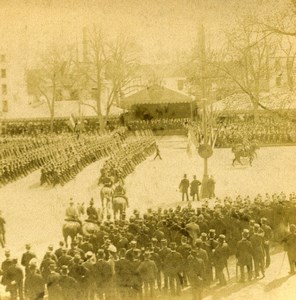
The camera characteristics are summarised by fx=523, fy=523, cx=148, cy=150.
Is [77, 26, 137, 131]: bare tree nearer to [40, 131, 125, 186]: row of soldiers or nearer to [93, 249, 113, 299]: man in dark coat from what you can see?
[40, 131, 125, 186]: row of soldiers

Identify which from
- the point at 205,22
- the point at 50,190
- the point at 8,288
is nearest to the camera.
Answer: the point at 8,288

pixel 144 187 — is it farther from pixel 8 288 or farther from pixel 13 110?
pixel 13 110

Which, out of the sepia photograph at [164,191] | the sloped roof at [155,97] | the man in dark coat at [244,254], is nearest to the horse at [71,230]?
the sepia photograph at [164,191]

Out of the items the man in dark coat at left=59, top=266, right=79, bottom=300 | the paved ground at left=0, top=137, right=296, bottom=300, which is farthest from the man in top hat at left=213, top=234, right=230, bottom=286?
the man in dark coat at left=59, top=266, right=79, bottom=300

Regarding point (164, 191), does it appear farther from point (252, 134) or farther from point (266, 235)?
point (252, 134)

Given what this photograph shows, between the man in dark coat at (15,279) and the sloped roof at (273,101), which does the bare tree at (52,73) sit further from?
the man in dark coat at (15,279)

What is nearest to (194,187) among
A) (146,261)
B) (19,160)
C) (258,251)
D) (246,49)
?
(246,49)

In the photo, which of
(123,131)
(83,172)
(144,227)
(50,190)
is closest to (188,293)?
(144,227)
